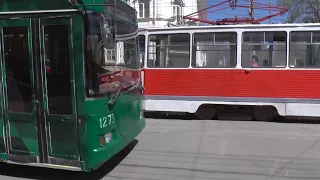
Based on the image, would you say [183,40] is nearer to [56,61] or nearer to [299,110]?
[299,110]

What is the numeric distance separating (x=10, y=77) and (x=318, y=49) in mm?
7638

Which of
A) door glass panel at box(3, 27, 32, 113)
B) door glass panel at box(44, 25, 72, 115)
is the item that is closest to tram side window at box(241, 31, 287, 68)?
door glass panel at box(44, 25, 72, 115)

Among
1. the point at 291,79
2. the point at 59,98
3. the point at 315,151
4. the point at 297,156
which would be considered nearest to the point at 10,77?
the point at 59,98

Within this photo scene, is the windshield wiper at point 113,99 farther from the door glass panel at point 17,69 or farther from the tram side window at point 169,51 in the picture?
the tram side window at point 169,51

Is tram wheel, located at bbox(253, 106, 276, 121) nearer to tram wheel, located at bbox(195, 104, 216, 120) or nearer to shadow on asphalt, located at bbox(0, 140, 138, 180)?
tram wheel, located at bbox(195, 104, 216, 120)

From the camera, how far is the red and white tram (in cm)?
919

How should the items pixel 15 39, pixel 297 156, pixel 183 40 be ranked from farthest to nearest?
1. pixel 183 40
2. pixel 297 156
3. pixel 15 39

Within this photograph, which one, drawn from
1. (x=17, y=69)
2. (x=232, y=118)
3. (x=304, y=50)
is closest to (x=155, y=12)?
(x=232, y=118)

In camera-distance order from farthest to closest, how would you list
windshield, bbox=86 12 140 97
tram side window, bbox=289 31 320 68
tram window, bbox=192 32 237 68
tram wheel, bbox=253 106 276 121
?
tram wheel, bbox=253 106 276 121
tram window, bbox=192 32 237 68
tram side window, bbox=289 31 320 68
windshield, bbox=86 12 140 97

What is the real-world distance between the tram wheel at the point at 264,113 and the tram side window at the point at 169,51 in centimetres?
237

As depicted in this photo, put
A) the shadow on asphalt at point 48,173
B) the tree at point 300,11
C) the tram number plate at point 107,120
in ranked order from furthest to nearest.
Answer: the tree at point 300,11 → the shadow on asphalt at point 48,173 → the tram number plate at point 107,120

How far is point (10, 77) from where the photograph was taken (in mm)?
5039

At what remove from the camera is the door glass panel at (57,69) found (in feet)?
15.4

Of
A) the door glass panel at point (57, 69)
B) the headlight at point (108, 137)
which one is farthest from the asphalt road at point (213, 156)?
the door glass panel at point (57, 69)
